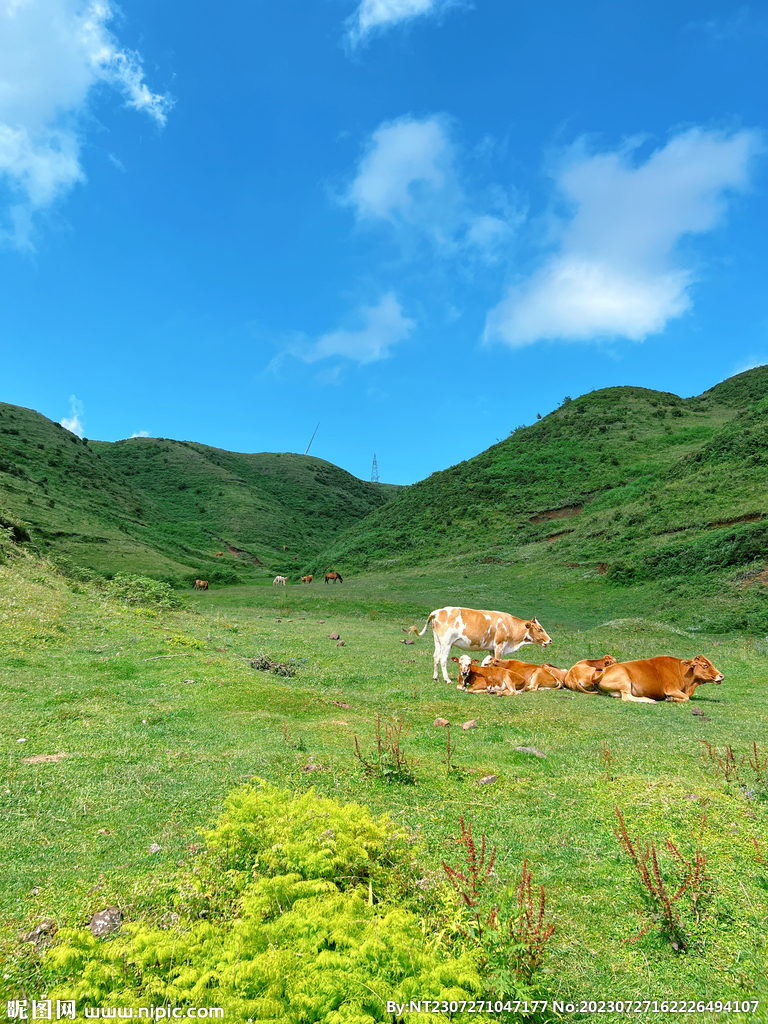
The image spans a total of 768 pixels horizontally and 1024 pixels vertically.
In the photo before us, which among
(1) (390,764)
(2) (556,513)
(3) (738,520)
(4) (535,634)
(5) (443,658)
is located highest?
(2) (556,513)

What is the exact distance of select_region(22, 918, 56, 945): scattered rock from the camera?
12.5 feet

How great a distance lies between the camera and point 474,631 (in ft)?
53.4

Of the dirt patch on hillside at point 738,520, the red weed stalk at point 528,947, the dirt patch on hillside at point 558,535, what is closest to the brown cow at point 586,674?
the red weed stalk at point 528,947

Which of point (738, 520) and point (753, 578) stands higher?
point (738, 520)

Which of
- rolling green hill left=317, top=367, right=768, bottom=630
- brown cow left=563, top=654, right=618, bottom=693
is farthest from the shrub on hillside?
rolling green hill left=317, top=367, right=768, bottom=630

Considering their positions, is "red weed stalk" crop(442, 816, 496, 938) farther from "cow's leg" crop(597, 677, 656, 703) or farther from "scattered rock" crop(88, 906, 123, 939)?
"cow's leg" crop(597, 677, 656, 703)

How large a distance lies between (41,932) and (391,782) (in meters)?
3.91

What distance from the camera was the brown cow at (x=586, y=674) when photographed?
13453 millimetres

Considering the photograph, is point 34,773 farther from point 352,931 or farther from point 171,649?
point 171,649

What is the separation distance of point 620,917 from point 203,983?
3.22m

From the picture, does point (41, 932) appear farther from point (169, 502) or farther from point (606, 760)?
point (169, 502)

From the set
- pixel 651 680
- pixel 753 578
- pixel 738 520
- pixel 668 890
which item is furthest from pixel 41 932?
pixel 738 520

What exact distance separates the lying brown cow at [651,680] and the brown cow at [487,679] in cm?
218

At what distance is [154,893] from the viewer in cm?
430
